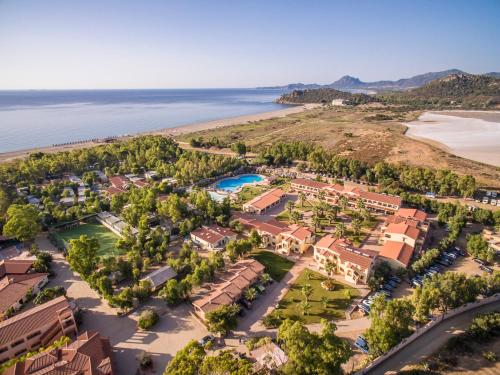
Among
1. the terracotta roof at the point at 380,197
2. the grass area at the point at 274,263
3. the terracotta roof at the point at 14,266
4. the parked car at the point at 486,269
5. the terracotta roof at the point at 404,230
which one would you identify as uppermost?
the terracotta roof at the point at 380,197

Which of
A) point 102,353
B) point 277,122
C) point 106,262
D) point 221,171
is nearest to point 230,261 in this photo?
point 106,262

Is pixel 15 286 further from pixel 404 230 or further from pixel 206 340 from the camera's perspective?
pixel 404 230

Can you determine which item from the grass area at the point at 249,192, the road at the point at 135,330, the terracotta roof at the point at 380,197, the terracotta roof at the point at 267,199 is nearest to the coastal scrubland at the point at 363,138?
the terracotta roof at the point at 380,197

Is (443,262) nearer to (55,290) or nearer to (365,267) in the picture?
(365,267)

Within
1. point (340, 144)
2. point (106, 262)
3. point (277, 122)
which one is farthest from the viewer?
point (277, 122)

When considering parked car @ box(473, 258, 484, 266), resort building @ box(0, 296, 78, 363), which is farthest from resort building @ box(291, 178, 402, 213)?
resort building @ box(0, 296, 78, 363)

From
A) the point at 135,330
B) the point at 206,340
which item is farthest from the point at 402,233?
the point at 135,330

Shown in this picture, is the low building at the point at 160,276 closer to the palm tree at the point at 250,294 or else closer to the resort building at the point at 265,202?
the palm tree at the point at 250,294
